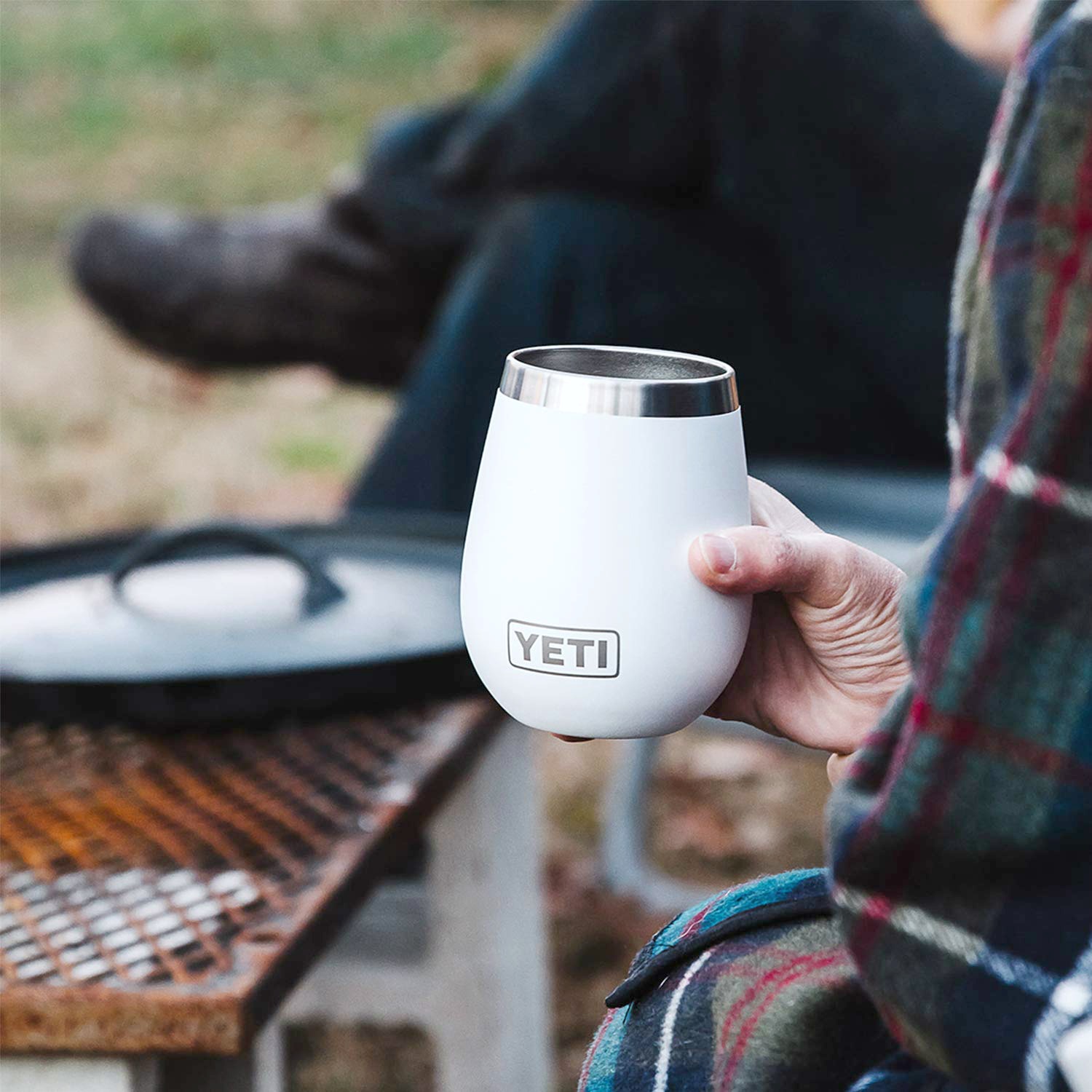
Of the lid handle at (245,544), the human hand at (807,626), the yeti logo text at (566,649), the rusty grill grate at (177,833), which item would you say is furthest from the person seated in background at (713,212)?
the yeti logo text at (566,649)

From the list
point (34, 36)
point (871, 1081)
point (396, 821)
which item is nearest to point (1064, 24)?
point (871, 1081)

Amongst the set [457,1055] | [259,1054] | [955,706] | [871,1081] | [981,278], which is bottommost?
[457,1055]

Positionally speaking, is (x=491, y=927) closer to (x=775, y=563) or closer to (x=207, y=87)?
(x=775, y=563)

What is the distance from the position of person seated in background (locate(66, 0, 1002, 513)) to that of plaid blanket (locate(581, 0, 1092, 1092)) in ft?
4.16

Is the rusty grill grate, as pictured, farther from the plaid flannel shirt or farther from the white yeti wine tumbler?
the plaid flannel shirt

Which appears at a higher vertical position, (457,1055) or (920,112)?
(920,112)

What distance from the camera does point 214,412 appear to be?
3.81 meters

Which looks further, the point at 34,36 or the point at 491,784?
the point at 34,36

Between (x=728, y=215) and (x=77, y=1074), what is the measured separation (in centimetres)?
142

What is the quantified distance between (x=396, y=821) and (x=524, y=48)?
4.61 meters

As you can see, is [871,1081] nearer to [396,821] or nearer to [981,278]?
[981,278]

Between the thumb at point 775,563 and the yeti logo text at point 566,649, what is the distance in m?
0.04

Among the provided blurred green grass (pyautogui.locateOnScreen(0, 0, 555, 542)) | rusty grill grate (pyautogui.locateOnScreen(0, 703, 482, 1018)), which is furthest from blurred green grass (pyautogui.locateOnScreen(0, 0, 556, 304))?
rusty grill grate (pyautogui.locateOnScreen(0, 703, 482, 1018))

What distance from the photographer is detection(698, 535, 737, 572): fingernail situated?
536mm
